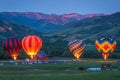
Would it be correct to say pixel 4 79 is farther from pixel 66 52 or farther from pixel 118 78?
pixel 66 52

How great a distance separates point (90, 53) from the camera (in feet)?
497

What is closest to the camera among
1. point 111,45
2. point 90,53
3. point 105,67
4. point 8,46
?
point 105,67

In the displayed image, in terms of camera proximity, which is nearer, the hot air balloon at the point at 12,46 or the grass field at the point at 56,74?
the grass field at the point at 56,74

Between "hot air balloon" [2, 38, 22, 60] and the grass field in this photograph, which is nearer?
the grass field

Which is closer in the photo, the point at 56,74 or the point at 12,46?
the point at 56,74

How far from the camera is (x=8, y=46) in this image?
4220 inches

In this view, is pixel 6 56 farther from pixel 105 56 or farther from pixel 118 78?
pixel 118 78

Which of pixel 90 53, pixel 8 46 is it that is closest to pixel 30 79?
pixel 8 46

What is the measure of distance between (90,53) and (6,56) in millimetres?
37478

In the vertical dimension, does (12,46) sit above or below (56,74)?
above

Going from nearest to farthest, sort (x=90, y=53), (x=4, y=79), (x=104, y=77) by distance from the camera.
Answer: (x=4, y=79) → (x=104, y=77) → (x=90, y=53)

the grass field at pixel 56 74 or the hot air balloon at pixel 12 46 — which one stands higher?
the hot air balloon at pixel 12 46

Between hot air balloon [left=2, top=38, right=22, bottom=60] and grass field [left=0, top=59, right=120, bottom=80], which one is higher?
hot air balloon [left=2, top=38, right=22, bottom=60]

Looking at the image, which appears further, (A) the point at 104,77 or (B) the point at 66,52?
(B) the point at 66,52
